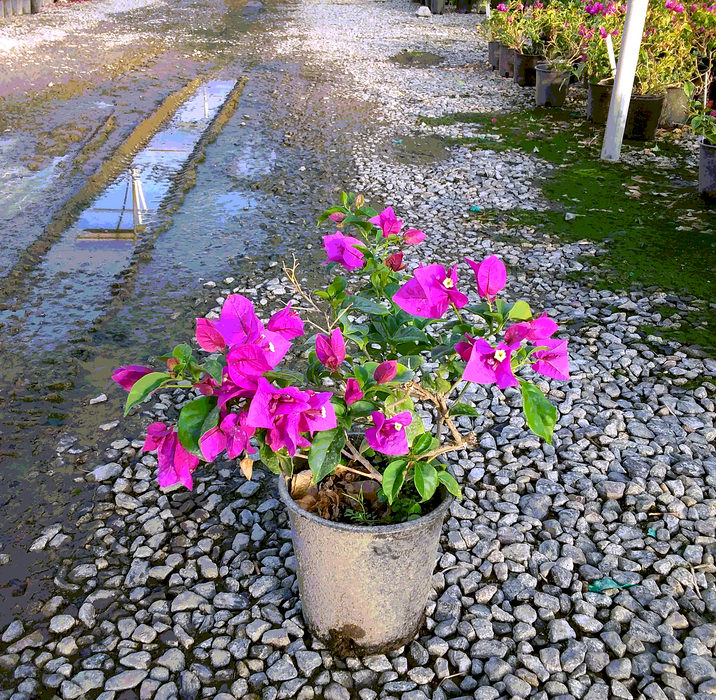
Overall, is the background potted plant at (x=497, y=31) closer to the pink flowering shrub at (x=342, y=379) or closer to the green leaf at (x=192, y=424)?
the pink flowering shrub at (x=342, y=379)

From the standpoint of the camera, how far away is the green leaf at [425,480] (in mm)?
1595

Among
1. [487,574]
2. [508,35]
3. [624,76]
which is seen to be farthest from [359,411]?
[508,35]

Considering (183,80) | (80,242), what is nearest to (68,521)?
(80,242)

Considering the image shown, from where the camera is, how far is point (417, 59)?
11.9 m

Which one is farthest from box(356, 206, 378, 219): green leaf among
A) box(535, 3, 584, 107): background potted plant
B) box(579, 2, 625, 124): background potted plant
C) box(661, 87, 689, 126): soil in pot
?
box(535, 3, 584, 107): background potted plant

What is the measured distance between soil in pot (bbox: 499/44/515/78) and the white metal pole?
4.20 meters

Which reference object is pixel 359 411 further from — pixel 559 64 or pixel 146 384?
pixel 559 64

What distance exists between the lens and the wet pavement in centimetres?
284

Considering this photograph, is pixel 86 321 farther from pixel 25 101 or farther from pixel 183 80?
pixel 183 80

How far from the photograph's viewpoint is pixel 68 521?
8.25ft

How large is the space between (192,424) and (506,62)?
34.1 feet

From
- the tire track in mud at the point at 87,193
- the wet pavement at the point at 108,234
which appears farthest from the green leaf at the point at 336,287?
the tire track in mud at the point at 87,193

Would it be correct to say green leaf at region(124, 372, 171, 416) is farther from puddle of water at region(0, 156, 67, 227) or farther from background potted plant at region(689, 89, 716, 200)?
background potted plant at region(689, 89, 716, 200)

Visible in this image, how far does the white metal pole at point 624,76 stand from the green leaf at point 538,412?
5.66m
